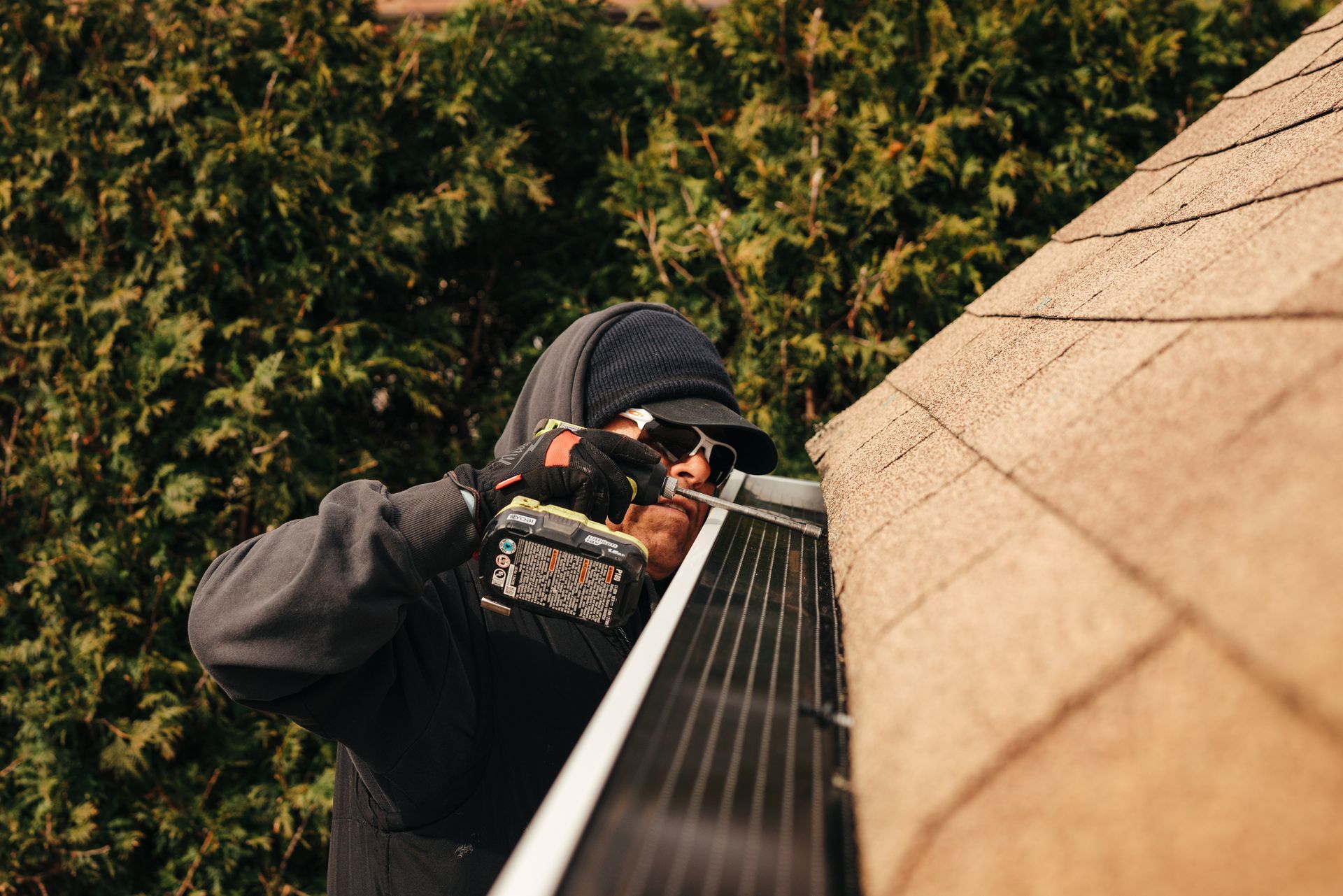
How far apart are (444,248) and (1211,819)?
448 cm

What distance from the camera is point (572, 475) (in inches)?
74.6

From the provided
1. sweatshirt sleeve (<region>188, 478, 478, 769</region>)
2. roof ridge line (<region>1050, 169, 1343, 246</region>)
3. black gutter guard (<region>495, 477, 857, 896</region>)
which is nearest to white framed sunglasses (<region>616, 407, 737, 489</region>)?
sweatshirt sleeve (<region>188, 478, 478, 769</region>)

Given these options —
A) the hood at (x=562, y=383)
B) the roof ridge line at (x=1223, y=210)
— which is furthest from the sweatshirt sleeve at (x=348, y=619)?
the roof ridge line at (x=1223, y=210)

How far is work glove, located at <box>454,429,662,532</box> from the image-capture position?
1896mm

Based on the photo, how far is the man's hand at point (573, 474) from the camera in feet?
6.22

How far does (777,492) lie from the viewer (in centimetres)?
274

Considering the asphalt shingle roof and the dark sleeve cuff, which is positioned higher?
the asphalt shingle roof

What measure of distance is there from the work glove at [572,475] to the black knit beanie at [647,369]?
1.59ft

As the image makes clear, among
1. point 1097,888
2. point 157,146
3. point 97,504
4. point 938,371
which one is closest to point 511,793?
point 938,371

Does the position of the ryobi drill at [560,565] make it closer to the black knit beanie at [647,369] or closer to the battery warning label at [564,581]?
the battery warning label at [564,581]

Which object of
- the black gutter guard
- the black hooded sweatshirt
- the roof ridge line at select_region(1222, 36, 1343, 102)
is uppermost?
the roof ridge line at select_region(1222, 36, 1343, 102)

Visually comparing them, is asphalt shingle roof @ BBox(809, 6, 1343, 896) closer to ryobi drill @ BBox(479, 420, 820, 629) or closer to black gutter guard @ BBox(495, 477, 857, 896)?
black gutter guard @ BBox(495, 477, 857, 896)

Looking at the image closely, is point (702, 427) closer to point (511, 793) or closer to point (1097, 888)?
point (511, 793)

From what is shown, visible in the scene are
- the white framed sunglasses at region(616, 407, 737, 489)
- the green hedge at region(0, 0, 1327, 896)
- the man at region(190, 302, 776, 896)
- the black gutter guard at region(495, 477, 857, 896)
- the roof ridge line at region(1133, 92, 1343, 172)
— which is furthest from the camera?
the green hedge at region(0, 0, 1327, 896)
